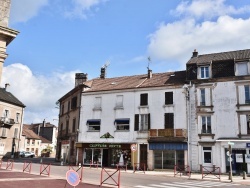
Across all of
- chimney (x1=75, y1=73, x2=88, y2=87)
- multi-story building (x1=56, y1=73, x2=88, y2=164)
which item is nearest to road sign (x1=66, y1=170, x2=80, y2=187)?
multi-story building (x1=56, y1=73, x2=88, y2=164)

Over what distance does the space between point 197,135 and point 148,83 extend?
309 inches

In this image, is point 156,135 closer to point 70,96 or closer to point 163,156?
point 163,156

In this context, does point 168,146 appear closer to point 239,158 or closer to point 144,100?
point 144,100

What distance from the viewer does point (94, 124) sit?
3269cm

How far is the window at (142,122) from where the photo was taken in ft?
98.9

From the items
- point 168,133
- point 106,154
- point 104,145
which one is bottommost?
point 106,154

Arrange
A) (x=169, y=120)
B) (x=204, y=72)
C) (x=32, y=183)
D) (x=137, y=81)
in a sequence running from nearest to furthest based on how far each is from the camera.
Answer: (x=32, y=183), (x=204, y=72), (x=169, y=120), (x=137, y=81)

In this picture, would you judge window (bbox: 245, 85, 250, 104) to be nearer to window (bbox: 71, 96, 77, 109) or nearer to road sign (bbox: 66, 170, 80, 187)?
window (bbox: 71, 96, 77, 109)

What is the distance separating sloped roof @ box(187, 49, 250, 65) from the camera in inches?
1108

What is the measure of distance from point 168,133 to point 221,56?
9432 millimetres

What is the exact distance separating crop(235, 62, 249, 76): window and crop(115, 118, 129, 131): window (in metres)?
12.0

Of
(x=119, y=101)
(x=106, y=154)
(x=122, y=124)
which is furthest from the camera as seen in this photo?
(x=119, y=101)

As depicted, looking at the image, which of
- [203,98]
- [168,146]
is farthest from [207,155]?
[203,98]

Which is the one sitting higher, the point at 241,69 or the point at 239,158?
the point at 241,69
